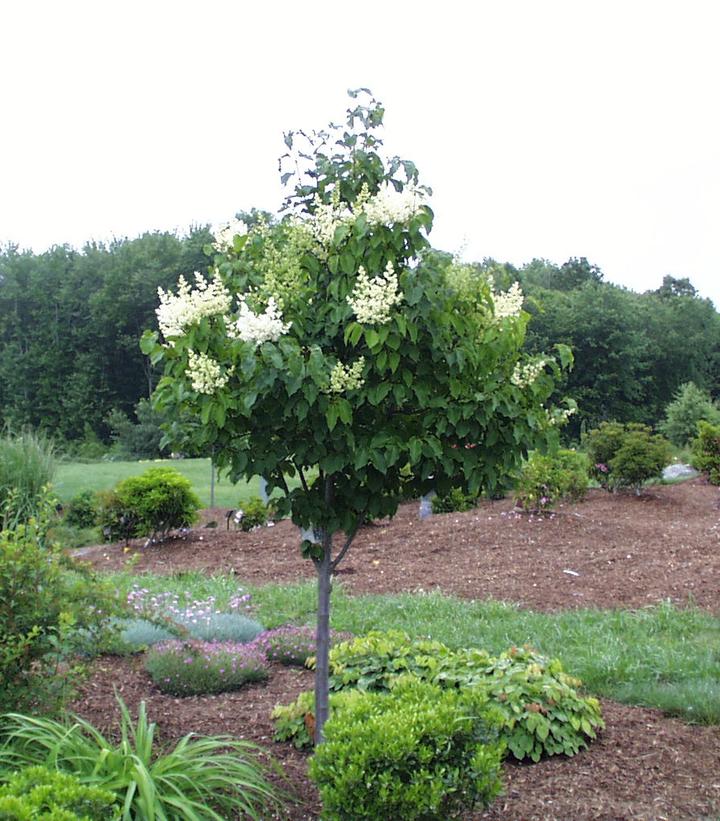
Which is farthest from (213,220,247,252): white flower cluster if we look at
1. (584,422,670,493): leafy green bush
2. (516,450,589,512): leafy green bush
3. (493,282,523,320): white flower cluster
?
(584,422,670,493): leafy green bush

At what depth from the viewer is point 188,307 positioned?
3350mm

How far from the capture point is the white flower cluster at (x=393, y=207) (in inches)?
133

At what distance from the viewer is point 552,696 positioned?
4129 millimetres

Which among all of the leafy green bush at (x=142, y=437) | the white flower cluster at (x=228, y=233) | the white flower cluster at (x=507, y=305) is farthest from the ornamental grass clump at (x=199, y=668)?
the leafy green bush at (x=142, y=437)

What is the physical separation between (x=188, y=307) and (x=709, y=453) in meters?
12.2

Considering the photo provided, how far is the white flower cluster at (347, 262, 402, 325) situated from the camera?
322cm

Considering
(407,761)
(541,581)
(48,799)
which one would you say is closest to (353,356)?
(407,761)

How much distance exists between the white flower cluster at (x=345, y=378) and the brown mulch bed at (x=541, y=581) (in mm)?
1686

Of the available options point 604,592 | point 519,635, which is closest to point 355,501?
point 519,635

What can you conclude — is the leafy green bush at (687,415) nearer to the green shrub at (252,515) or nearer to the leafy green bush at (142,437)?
the green shrub at (252,515)

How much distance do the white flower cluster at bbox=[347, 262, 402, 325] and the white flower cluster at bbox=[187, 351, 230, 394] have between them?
570 mm

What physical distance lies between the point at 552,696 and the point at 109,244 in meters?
Answer: 43.0

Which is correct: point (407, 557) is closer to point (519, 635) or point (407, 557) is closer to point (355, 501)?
point (519, 635)

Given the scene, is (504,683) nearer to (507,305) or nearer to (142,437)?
(507,305)
